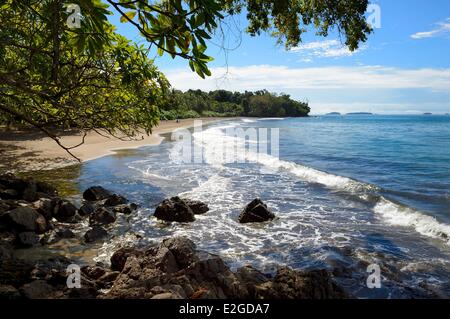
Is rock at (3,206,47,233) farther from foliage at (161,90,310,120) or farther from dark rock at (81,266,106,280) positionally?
foliage at (161,90,310,120)

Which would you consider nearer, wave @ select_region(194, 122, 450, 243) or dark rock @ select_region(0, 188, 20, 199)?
wave @ select_region(194, 122, 450, 243)

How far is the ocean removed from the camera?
7.81 metres

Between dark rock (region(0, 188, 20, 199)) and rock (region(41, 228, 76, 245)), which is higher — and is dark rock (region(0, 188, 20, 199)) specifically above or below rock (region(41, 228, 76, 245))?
above

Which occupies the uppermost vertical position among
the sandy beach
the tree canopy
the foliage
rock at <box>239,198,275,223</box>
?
the foliage

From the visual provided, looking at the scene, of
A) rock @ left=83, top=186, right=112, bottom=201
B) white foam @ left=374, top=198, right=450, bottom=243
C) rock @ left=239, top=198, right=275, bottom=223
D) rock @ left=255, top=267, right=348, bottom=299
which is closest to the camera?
rock @ left=255, top=267, right=348, bottom=299

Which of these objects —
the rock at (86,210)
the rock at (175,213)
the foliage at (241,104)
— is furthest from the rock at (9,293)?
the foliage at (241,104)

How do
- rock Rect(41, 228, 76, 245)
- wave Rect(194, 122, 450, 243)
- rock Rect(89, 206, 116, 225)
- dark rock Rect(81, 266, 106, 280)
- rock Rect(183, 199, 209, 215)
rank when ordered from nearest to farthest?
1. dark rock Rect(81, 266, 106, 280)
2. rock Rect(41, 228, 76, 245)
3. rock Rect(89, 206, 116, 225)
4. wave Rect(194, 122, 450, 243)
5. rock Rect(183, 199, 209, 215)

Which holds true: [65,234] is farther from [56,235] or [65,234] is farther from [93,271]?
[93,271]

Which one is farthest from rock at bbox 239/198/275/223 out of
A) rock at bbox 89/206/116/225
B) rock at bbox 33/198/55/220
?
rock at bbox 33/198/55/220

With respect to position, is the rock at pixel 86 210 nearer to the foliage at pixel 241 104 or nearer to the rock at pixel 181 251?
the rock at pixel 181 251

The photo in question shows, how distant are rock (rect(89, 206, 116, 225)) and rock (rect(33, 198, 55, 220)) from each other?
42.0 inches

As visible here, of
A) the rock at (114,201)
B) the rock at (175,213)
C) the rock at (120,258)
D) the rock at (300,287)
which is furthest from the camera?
the rock at (114,201)

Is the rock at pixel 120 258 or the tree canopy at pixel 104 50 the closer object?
the tree canopy at pixel 104 50

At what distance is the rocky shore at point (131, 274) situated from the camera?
504cm
